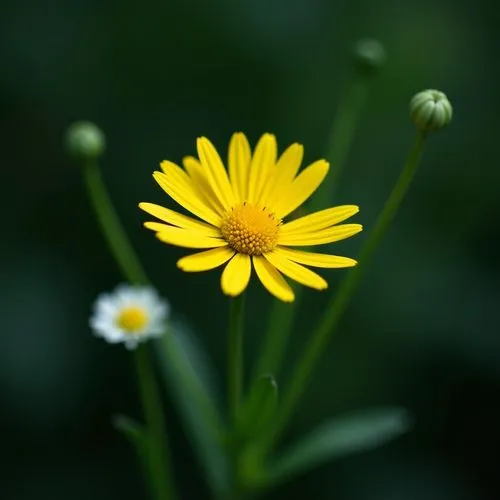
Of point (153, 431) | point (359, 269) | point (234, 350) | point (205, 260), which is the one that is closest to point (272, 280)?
point (205, 260)

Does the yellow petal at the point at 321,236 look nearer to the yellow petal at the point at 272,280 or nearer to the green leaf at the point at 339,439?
the yellow petal at the point at 272,280

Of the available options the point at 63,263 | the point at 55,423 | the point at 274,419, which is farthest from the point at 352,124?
the point at 55,423

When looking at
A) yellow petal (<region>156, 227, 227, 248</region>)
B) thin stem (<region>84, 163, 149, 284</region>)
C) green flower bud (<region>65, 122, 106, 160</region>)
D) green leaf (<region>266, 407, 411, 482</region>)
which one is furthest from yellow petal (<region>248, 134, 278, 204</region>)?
green leaf (<region>266, 407, 411, 482</region>)

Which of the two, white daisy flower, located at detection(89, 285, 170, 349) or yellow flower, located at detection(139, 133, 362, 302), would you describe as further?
white daisy flower, located at detection(89, 285, 170, 349)

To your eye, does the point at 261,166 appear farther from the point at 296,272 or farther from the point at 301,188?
the point at 296,272

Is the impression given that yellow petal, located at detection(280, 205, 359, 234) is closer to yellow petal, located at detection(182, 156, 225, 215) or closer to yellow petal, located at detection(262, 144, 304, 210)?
yellow petal, located at detection(262, 144, 304, 210)

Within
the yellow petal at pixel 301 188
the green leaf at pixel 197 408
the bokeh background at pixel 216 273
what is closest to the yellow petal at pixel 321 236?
the yellow petal at pixel 301 188

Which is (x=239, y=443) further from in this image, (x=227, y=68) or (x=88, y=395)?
(x=227, y=68)
